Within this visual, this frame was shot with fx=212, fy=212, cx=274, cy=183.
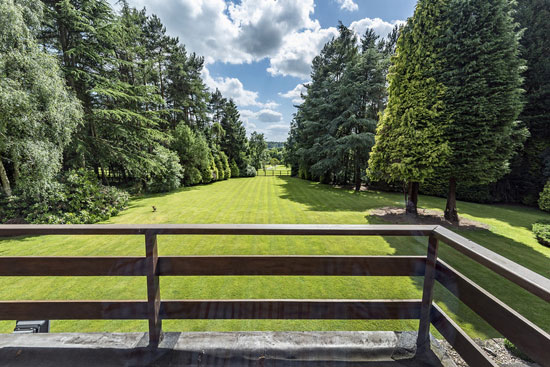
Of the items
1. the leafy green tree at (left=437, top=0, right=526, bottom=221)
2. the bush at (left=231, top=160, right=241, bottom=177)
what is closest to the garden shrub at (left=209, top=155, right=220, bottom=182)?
the bush at (left=231, top=160, right=241, bottom=177)

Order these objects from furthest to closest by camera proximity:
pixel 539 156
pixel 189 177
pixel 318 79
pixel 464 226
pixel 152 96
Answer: pixel 318 79 < pixel 189 177 < pixel 152 96 < pixel 539 156 < pixel 464 226

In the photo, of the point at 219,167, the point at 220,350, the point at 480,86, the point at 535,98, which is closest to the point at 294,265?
the point at 220,350

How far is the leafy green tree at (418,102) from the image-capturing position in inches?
270

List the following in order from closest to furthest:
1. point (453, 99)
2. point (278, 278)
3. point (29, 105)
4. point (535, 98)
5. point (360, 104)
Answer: point (278, 278)
point (29, 105)
point (453, 99)
point (535, 98)
point (360, 104)

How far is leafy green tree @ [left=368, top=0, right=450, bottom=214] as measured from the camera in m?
6.87

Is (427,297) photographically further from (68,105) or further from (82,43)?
(82,43)

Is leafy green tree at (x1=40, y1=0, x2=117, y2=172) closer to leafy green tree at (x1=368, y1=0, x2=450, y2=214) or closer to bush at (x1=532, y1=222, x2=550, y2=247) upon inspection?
leafy green tree at (x1=368, y1=0, x2=450, y2=214)

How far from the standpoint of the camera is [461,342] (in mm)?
1366

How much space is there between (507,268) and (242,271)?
145 cm

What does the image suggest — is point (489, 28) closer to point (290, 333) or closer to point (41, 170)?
point (290, 333)

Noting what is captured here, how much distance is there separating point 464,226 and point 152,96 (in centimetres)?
1635

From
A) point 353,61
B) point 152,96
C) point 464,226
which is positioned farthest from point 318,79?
point 464,226

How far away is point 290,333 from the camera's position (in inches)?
71.6

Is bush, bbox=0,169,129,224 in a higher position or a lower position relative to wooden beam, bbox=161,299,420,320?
lower
